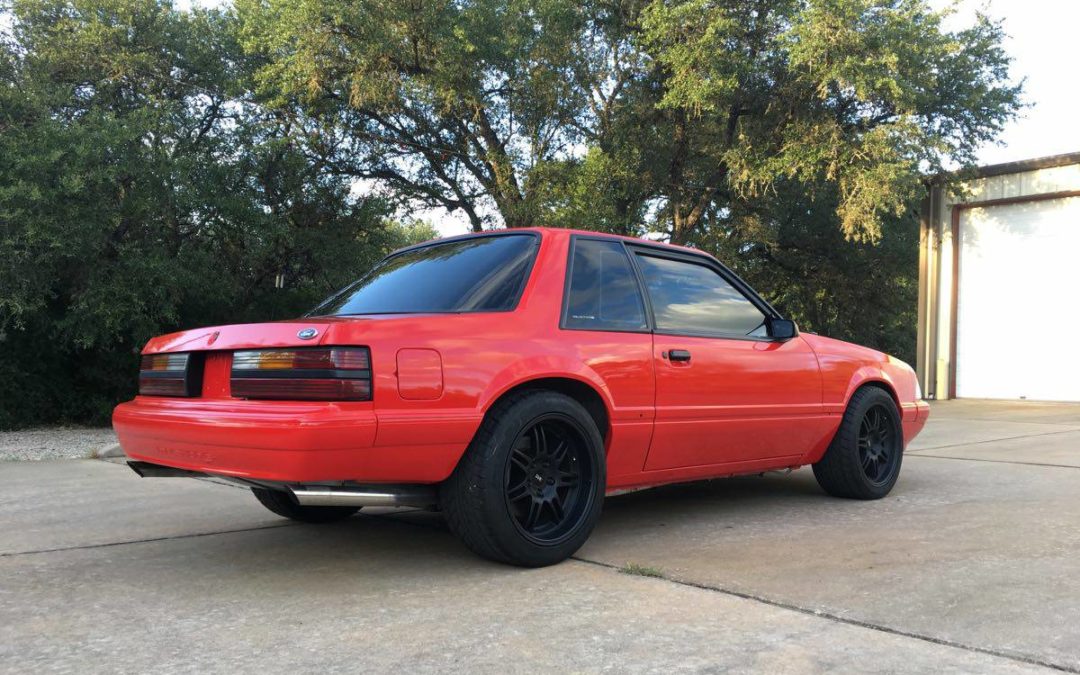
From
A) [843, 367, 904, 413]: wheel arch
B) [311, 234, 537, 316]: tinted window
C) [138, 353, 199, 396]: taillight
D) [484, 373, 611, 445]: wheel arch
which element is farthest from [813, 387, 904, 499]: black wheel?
[138, 353, 199, 396]: taillight

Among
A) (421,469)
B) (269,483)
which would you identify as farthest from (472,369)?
(269,483)

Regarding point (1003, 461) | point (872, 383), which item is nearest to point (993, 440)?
point (1003, 461)

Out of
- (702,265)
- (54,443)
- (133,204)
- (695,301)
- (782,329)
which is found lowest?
(54,443)

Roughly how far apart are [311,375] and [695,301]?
7.37ft

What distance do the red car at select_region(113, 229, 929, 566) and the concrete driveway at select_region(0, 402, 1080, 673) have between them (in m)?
0.34

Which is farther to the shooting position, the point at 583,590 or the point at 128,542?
the point at 128,542

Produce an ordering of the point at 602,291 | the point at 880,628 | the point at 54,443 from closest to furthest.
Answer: the point at 880,628, the point at 602,291, the point at 54,443

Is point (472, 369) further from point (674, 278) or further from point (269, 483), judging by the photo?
point (674, 278)

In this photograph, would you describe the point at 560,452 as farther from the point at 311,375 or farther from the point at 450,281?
the point at 311,375

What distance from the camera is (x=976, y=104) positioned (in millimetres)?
16656

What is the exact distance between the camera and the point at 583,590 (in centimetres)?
340

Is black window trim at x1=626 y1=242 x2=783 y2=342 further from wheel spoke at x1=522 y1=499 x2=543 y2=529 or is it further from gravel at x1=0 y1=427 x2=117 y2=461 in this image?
gravel at x1=0 y1=427 x2=117 y2=461

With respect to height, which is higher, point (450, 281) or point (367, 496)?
point (450, 281)

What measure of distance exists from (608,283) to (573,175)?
1181 cm
